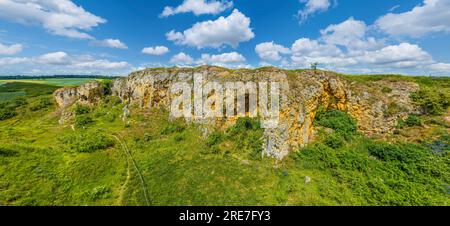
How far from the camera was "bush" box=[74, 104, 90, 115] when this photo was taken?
34531 millimetres

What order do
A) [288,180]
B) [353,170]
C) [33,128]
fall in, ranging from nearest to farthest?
1. [288,180]
2. [353,170]
3. [33,128]

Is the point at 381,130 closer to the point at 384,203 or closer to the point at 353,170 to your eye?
the point at 353,170

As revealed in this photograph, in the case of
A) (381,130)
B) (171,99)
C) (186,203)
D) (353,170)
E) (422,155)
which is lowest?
(186,203)

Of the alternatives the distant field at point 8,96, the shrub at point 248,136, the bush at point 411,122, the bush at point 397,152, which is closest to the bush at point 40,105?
the distant field at point 8,96

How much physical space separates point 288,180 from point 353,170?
614 centimetres

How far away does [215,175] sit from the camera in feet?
54.2

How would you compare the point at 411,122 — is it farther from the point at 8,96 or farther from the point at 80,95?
the point at 8,96

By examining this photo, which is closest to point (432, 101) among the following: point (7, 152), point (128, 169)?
point (128, 169)

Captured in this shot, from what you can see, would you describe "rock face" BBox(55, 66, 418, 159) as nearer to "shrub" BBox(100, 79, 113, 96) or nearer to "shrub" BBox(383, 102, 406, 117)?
"shrub" BBox(383, 102, 406, 117)

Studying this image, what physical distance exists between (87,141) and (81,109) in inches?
672

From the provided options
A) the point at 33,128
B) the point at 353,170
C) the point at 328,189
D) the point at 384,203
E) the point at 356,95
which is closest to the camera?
the point at 384,203

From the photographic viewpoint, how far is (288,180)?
613 inches

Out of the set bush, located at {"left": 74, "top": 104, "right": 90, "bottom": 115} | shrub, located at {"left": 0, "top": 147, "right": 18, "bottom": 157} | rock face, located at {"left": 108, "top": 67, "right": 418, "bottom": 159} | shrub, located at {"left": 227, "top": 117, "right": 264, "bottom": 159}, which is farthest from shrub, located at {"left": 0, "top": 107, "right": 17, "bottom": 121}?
shrub, located at {"left": 227, "top": 117, "right": 264, "bottom": 159}
